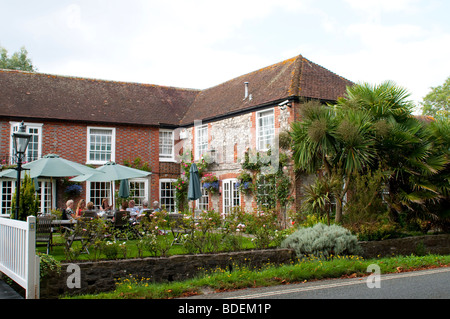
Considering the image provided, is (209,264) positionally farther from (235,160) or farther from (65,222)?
(235,160)

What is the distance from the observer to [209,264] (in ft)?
29.7

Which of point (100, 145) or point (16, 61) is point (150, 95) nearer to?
point (100, 145)

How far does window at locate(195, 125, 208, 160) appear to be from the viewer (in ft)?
69.7

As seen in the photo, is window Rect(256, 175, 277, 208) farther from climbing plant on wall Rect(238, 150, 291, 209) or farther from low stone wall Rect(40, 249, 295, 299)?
low stone wall Rect(40, 249, 295, 299)

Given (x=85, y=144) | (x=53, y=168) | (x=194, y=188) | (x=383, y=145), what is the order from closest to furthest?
1. (x=53, y=168)
2. (x=383, y=145)
3. (x=194, y=188)
4. (x=85, y=144)

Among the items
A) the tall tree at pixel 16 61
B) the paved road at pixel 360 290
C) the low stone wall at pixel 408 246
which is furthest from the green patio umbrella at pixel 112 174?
the tall tree at pixel 16 61

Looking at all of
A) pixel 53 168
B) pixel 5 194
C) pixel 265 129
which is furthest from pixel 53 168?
pixel 265 129

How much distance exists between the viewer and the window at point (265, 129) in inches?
696

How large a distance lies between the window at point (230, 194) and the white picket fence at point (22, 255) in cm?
1171

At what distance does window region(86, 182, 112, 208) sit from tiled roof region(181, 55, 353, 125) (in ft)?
17.3

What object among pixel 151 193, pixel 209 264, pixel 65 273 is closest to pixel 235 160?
pixel 151 193

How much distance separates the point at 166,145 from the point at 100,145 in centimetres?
346

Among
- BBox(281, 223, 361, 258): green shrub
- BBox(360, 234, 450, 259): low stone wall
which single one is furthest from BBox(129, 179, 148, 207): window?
BBox(360, 234, 450, 259): low stone wall

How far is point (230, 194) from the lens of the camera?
19.4 m
